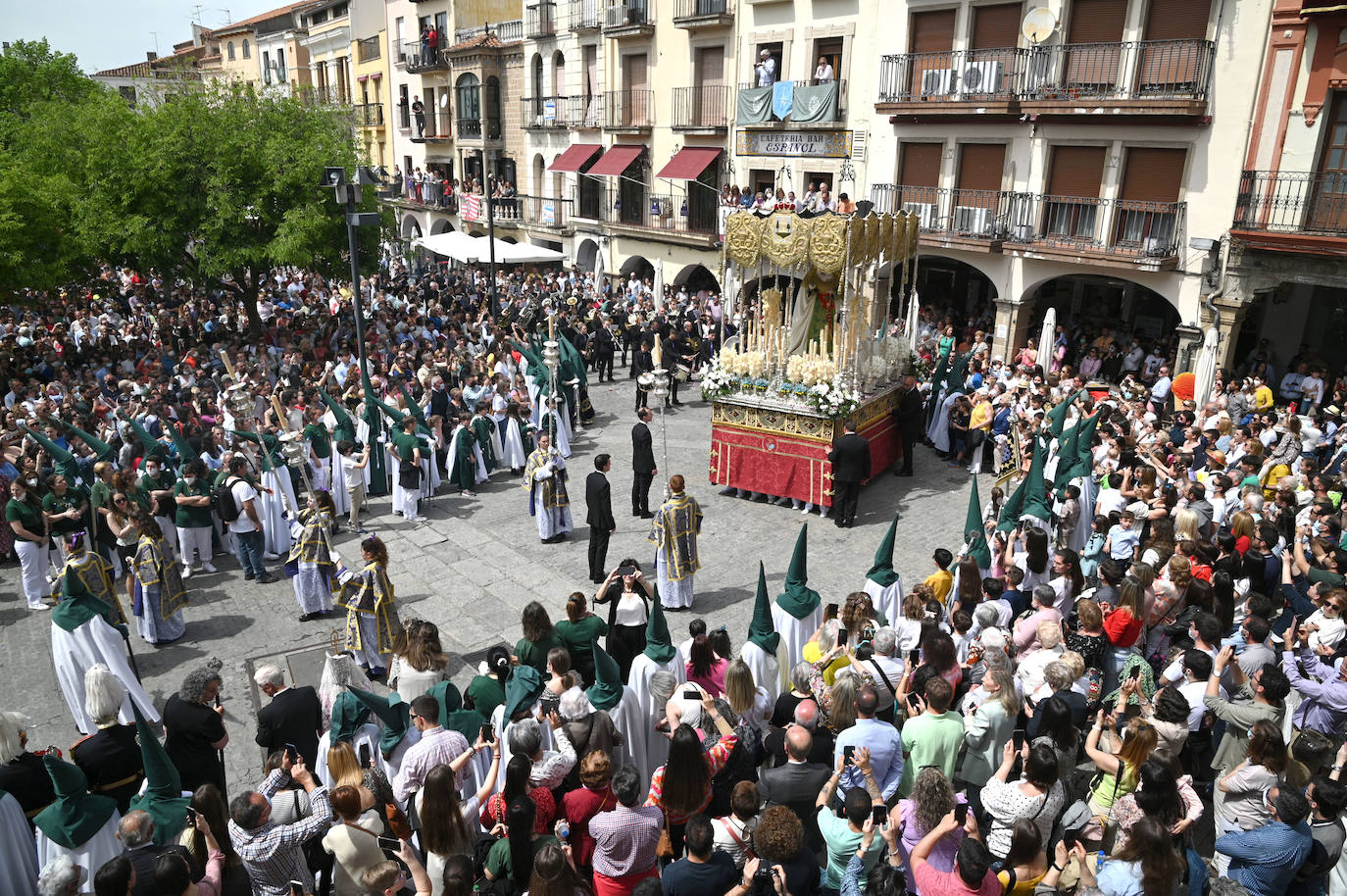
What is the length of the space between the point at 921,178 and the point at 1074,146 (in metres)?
3.83

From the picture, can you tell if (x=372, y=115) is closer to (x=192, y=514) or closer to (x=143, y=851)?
(x=192, y=514)

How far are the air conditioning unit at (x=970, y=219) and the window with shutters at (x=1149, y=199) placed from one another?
2823 millimetres

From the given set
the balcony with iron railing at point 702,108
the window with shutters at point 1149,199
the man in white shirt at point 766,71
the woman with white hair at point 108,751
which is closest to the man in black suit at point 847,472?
the woman with white hair at point 108,751

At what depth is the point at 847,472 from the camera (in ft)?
39.0

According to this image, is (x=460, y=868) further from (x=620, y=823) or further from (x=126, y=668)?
(x=126, y=668)

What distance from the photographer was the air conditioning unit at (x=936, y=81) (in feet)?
67.5

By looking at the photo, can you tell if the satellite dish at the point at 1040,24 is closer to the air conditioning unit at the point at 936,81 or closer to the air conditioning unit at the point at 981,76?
the air conditioning unit at the point at 981,76

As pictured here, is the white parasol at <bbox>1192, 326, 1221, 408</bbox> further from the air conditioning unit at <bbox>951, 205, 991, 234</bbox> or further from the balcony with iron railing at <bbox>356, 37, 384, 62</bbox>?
the balcony with iron railing at <bbox>356, 37, 384, 62</bbox>

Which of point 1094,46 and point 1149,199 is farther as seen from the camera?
point 1149,199

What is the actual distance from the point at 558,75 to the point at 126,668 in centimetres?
2920

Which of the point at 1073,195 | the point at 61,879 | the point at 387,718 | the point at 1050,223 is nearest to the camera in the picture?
the point at 61,879

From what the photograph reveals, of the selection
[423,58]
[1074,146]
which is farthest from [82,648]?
[423,58]

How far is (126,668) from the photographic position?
763cm

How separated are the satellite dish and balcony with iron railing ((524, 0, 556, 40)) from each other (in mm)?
18593
